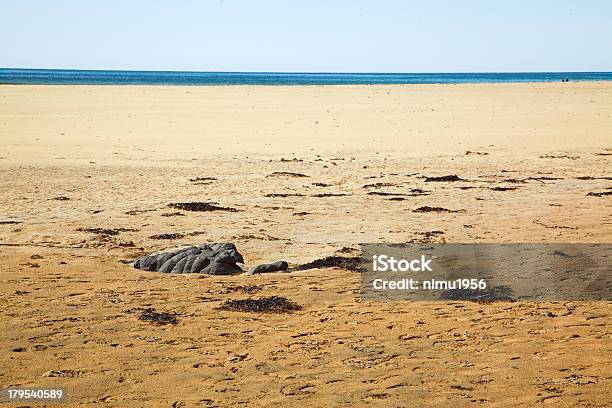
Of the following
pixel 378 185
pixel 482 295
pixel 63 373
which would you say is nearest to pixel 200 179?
pixel 378 185

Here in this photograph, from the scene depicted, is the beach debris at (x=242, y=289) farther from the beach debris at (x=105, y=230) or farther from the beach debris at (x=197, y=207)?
the beach debris at (x=197, y=207)

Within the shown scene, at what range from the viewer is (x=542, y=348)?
6.27 m

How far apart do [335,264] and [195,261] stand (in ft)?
5.67

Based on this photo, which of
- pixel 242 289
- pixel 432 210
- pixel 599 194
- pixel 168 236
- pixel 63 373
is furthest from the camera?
pixel 599 194

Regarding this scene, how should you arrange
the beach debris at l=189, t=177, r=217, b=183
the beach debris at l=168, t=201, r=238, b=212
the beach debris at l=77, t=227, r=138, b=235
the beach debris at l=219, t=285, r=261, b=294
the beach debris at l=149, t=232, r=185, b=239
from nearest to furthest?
the beach debris at l=219, t=285, r=261, b=294 → the beach debris at l=149, t=232, r=185, b=239 → the beach debris at l=77, t=227, r=138, b=235 → the beach debris at l=168, t=201, r=238, b=212 → the beach debris at l=189, t=177, r=217, b=183

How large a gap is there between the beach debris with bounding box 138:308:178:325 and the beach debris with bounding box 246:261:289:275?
180 centimetres

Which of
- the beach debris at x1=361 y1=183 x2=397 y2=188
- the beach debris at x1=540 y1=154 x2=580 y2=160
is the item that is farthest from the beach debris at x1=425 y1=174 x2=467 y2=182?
the beach debris at x1=540 y1=154 x2=580 y2=160

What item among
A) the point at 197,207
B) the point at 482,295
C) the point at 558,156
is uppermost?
the point at 482,295

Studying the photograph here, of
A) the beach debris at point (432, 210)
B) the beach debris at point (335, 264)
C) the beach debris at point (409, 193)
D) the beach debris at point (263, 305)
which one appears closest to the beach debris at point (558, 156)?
the beach debris at point (409, 193)

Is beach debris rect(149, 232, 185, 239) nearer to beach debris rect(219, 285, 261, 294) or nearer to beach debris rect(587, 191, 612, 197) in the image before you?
beach debris rect(219, 285, 261, 294)

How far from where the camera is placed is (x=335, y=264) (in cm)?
923

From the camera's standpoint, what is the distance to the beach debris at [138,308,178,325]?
23.3 ft

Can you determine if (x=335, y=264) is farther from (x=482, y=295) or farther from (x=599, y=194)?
(x=599, y=194)

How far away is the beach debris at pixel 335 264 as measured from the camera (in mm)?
9133
